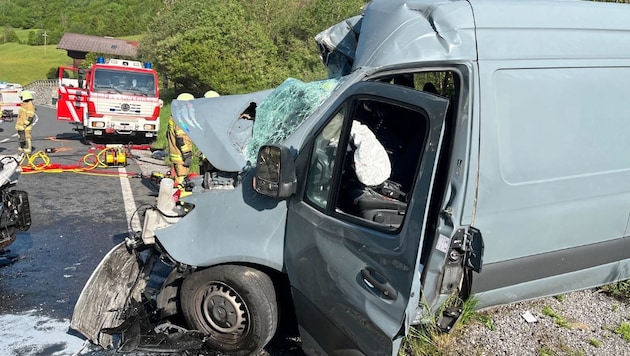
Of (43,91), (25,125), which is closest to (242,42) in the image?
(25,125)

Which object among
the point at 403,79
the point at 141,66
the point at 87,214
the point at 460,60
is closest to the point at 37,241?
the point at 87,214

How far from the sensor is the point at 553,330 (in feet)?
12.4

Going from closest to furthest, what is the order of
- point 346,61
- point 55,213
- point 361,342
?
1. point 361,342
2. point 346,61
3. point 55,213

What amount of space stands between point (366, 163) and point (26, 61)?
87.7m

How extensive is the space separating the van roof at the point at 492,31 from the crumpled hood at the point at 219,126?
0.98 meters

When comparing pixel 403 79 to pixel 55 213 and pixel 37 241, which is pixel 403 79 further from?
pixel 55 213

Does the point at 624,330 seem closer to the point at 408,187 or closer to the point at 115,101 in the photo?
the point at 408,187

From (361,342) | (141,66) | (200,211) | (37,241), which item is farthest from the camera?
(141,66)

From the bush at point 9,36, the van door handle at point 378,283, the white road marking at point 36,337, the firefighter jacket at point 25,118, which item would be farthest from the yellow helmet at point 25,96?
the bush at point 9,36

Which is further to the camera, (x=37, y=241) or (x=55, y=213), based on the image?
(x=55, y=213)

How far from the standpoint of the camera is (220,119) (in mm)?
4148

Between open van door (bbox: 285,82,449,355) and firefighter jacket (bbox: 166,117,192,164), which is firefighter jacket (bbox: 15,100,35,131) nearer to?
firefighter jacket (bbox: 166,117,192,164)

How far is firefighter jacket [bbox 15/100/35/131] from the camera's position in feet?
44.8

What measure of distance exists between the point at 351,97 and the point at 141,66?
633 inches
